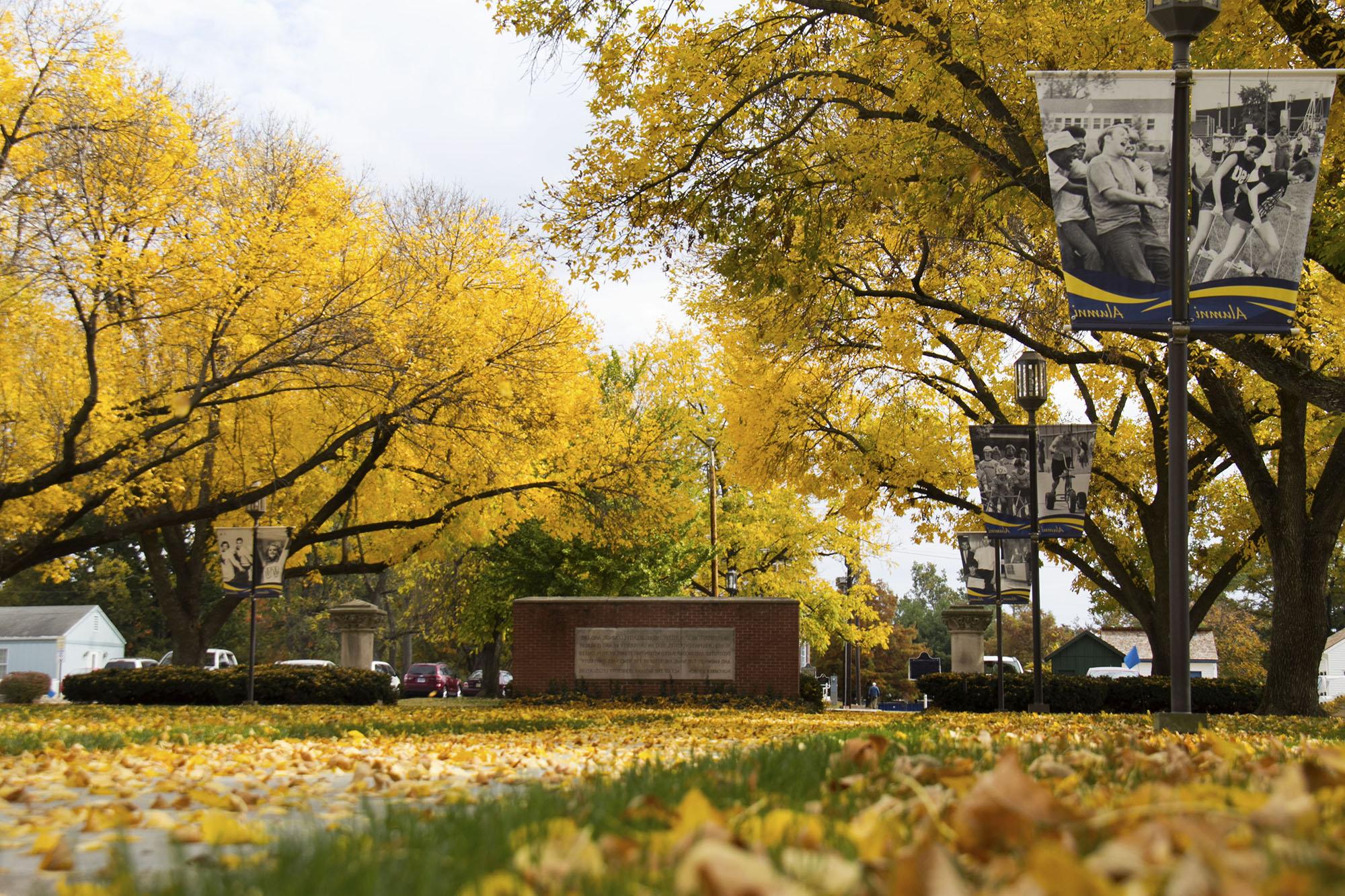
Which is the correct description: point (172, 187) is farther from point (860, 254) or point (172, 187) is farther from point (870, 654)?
point (870, 654)

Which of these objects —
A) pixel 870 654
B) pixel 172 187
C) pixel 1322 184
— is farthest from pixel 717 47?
pixel 870 654

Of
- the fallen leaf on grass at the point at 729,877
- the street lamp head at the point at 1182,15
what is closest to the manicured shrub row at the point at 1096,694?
the street lamp head at the point at 1182,15

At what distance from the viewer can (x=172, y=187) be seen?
1872 cm

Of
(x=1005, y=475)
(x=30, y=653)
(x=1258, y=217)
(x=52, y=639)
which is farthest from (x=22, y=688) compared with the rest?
(x=1258, y=217)

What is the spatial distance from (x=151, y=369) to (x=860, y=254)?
13.8m

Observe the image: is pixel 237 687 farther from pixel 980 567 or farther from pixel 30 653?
pixel 30 653

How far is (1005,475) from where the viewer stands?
19203 mm

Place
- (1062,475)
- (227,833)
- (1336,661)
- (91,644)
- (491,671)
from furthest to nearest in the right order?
(1336,661)
(91,644)
(491,671)
(1062,475)
(227,833)

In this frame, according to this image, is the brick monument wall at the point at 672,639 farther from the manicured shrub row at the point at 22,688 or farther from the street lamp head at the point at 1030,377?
the manicured shrub row at the point at 22,688

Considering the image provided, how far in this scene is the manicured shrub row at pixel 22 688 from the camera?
1131 inches

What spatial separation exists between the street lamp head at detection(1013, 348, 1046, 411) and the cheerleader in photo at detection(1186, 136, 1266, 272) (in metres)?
9.87

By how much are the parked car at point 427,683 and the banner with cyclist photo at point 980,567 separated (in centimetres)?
2610

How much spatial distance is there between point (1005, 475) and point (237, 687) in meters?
15.7

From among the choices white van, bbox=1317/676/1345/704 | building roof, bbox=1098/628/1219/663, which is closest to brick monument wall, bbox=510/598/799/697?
building roof, bbox=1098/628/1219/663
